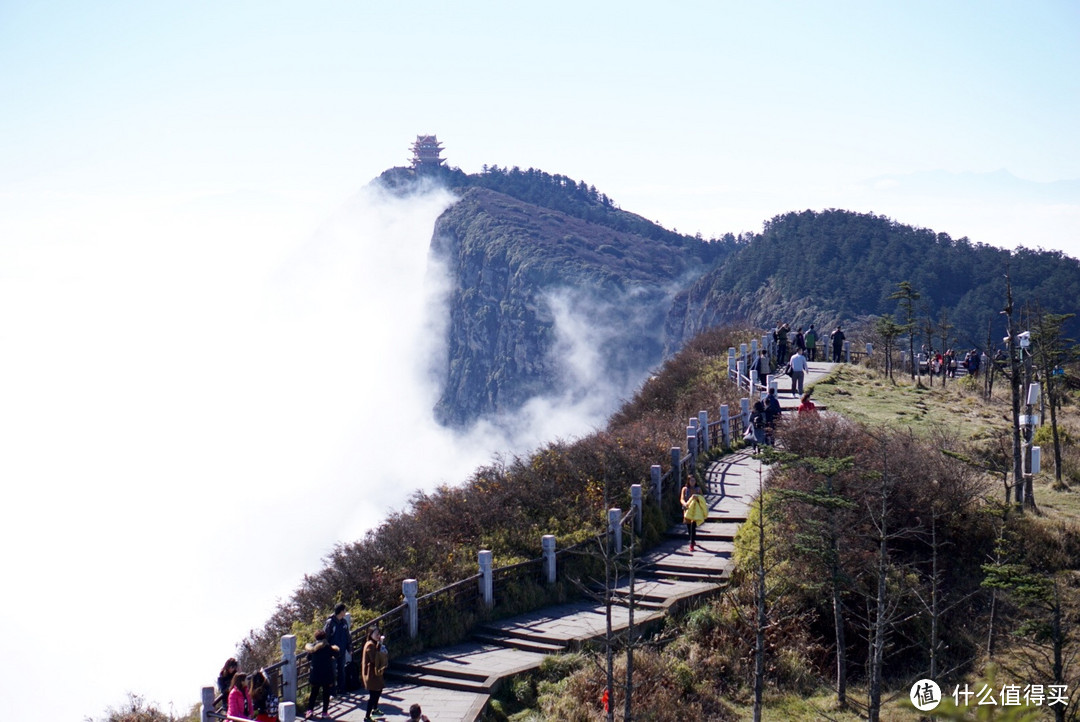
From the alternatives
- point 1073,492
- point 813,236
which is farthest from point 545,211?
point 1073,492

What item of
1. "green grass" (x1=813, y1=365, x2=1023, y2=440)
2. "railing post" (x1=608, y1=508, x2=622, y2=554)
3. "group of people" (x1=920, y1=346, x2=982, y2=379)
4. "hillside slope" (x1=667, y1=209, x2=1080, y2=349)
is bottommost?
"railing post" (x1=608, y1=508, x2=622, y2=554)

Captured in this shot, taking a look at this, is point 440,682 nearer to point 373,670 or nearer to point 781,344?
point 373,670

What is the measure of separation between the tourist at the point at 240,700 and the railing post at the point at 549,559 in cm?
713

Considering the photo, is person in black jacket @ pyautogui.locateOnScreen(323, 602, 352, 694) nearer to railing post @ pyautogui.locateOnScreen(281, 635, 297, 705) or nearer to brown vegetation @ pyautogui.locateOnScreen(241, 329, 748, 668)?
railing post @ pyautogui.locateOnScreen(281, 635, 297, 705)

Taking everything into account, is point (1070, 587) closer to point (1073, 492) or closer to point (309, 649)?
point (1073, 492)

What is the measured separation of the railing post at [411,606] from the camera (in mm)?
15344

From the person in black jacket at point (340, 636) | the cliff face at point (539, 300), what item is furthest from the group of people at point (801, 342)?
the cliff face at point (539, 300)

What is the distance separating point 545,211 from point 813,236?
7618cm

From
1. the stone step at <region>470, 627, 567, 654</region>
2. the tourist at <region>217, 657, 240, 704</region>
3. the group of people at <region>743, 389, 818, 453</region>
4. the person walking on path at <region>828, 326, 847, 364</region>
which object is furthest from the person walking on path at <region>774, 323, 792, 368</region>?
the tourist at <region>217, 657, 240, 704</region>

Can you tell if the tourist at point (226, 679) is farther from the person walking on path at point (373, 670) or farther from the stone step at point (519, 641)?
the stone step at point (519, 641)

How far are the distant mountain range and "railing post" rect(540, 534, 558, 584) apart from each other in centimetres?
3977

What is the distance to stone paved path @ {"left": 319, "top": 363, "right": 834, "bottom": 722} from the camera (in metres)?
13.4

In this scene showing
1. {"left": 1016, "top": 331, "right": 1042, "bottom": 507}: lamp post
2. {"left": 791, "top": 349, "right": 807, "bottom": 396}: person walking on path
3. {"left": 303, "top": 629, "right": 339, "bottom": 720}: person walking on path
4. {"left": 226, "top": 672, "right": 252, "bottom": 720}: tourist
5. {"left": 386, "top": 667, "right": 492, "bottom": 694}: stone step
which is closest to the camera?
{"left": 226, "top": 672, "right": 252, "bottom": 720}: tourist

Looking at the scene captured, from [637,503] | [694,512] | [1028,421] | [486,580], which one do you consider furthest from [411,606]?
[1028,421]
